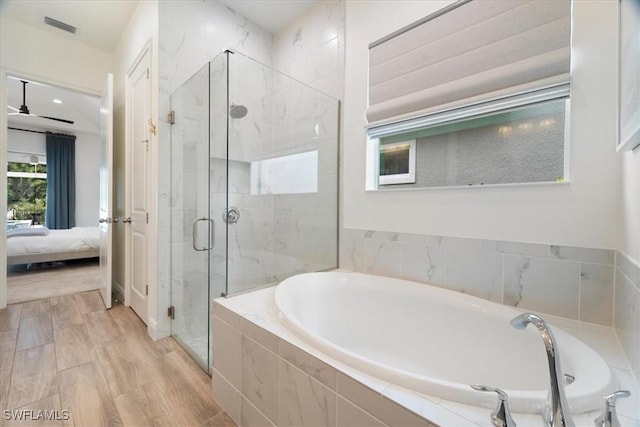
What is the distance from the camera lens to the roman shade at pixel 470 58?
1.23m

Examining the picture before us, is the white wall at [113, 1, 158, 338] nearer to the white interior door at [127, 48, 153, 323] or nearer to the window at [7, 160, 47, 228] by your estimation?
the white interior door at [127, 48, 153, 323]

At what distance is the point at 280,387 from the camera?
1.00m

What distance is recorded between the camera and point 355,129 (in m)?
1.99

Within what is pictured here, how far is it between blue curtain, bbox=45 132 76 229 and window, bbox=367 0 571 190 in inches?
271

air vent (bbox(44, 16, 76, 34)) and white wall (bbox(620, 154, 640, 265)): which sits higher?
air vent (bbox(44, 16, 76, 34))

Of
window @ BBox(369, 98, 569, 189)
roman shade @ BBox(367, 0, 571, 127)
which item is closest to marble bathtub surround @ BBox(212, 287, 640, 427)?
window @ BBox(369, 98, 569, 189)

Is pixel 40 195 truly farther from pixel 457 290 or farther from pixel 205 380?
pixel 457 290

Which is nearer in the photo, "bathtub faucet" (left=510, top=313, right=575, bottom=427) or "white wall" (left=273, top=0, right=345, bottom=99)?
"bathtub faucet" (left=510, top=313, right=575, bottom=427)

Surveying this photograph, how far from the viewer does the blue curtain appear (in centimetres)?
548

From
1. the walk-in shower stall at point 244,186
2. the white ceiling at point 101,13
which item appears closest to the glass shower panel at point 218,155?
the walk-in shower stall at point 244,186

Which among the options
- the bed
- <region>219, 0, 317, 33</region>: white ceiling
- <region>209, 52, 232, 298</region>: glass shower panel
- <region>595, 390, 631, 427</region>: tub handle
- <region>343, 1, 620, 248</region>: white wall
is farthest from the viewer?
the bed

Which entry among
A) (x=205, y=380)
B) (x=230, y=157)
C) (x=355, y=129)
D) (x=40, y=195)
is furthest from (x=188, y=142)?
(x=40, y=195)

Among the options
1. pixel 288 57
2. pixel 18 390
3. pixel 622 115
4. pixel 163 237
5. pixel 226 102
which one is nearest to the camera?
A: pixel 622 115

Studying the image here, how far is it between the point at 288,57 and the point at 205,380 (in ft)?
9.05
